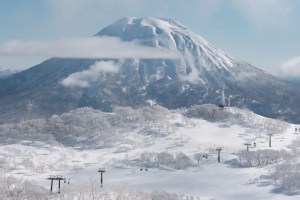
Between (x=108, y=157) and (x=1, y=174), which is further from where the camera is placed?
(x=108, y=157)

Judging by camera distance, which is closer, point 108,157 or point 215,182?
point 215,182

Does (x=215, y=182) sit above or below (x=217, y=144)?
below

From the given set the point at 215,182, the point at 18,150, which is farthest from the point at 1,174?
the point at 215,182

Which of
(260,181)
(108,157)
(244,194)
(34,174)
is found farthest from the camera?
(108,157)

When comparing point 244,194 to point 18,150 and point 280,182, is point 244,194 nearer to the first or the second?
point 280,182

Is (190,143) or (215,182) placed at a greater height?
(190,143)

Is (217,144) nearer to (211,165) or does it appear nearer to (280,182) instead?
(211,165)

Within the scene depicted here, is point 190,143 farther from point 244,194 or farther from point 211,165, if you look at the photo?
point 244,194

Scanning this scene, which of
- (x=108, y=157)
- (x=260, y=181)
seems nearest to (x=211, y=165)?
(x=260, y=181)

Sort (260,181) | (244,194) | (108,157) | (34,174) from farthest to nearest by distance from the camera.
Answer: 1. (108,157)
2. (34,174)
3. (260,181)
4. (244,194)

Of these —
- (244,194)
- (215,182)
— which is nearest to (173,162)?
(215,182)
